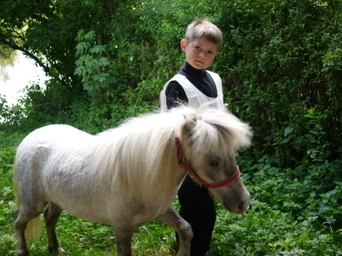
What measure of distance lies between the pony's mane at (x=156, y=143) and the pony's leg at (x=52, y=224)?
1.12 m

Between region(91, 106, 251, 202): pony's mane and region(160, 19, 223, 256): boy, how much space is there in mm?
329

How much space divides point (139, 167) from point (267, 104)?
3157 millimetres

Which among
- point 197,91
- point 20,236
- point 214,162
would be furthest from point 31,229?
point 214,162

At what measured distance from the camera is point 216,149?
250cm

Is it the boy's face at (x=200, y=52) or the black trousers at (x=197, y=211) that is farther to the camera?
the black trousers at (x=197, y=211)

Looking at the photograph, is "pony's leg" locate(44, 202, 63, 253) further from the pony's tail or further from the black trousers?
the black trousers

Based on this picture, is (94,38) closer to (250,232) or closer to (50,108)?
(50,108)

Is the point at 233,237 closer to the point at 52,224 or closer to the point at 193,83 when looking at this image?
the point at 193,83

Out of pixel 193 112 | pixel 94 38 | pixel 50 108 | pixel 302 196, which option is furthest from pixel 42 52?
pixel 193 112

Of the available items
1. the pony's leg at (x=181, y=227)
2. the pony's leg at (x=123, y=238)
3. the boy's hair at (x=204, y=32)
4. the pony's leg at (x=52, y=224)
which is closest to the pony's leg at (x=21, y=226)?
the pony's leg at (x=52, y=224)

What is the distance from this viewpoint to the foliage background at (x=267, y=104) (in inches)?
155

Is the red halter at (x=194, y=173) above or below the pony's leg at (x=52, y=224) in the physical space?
above

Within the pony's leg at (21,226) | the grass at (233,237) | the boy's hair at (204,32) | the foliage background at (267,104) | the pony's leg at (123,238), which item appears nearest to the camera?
the pony's leg at (123,238)

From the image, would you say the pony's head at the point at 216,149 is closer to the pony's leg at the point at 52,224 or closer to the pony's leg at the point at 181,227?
the pony's leg at the point at 181,227
